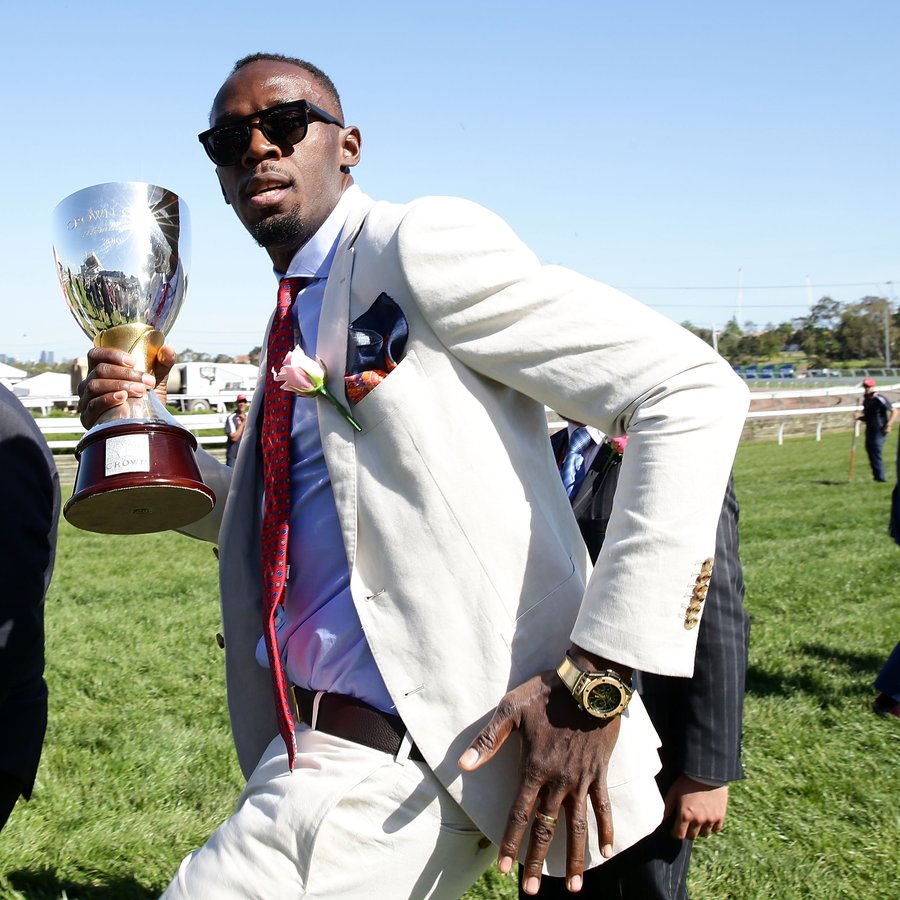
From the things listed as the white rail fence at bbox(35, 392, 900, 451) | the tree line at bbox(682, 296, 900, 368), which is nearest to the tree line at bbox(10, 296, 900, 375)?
the tree line at bbox(682, 296, 900, 368)

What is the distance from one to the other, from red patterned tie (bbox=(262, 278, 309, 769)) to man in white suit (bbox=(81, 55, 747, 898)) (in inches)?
2.8

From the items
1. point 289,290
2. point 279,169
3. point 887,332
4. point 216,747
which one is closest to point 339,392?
point 289,290

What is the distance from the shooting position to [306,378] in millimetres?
2057

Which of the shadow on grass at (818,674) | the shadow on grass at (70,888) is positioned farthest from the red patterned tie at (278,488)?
the shadow on grass at (818,674)

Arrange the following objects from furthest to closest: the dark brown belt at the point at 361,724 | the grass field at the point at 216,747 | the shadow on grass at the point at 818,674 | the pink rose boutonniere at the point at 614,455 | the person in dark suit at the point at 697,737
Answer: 1. the shadow on grass at the point at 818,674
2. the grass field at the point at 216,747
3. the pink rose boutonniere at the point at 614,455
4. the person in dark suit at the point at 697,737
5. the dark brown belt at the point at 361,724

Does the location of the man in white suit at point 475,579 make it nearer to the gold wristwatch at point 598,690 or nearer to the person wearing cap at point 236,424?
the gold wristwatch at point 598,690

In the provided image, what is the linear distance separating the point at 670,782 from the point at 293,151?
77.2 inches

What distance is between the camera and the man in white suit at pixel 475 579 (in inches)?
73.9

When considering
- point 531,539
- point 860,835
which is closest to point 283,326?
point 531,539

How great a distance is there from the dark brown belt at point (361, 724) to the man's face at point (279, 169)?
3.48 ft

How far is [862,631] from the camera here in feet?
26.6

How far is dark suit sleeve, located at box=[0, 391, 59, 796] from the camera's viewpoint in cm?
263

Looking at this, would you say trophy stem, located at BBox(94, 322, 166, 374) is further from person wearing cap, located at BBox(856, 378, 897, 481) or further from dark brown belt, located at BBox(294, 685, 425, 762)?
person wearing cap, located at BBox(856, 378, 897, 481)

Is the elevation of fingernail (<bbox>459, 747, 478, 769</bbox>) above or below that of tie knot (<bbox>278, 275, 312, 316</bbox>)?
below
